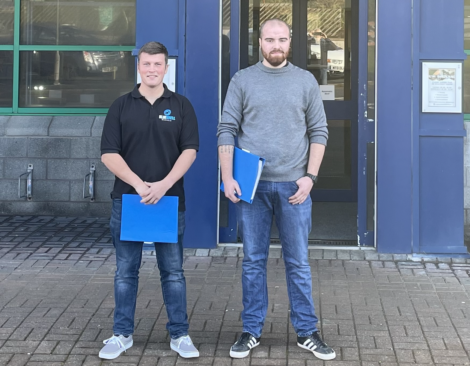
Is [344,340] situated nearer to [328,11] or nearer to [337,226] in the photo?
[337,226]

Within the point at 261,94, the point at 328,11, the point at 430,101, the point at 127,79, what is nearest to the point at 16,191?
the point at 127,79

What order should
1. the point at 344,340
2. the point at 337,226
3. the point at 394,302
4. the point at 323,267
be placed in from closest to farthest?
the point at 344,340 < the point at 394,302 < the point at 323,267 < the point at 337,226

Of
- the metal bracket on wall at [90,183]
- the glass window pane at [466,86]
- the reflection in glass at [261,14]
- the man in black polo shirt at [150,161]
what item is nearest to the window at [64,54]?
the metal bracket on wall at [90,183]

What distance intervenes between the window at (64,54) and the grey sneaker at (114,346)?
18.0ft

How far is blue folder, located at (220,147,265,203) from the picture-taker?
428cm

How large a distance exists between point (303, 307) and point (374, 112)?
9.55 ft

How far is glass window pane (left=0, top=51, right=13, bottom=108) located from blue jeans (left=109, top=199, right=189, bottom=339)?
19.0ft

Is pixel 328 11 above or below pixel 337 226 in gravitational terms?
above


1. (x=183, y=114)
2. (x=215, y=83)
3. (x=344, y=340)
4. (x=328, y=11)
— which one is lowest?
(x=344, y=340)

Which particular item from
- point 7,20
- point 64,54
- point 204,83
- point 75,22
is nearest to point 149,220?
point 204,83

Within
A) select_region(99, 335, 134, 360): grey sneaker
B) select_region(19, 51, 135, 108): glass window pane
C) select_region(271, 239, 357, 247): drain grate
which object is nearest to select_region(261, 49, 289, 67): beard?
select_region(99, 335, 134, 360): grey sneaker

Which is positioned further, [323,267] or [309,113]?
[323,267]

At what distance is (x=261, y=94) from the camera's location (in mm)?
4410

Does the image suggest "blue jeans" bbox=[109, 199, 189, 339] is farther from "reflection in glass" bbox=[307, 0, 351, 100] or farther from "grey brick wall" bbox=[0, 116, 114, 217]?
"reflection in glass" bbox=[307, 0, 351, 100]
